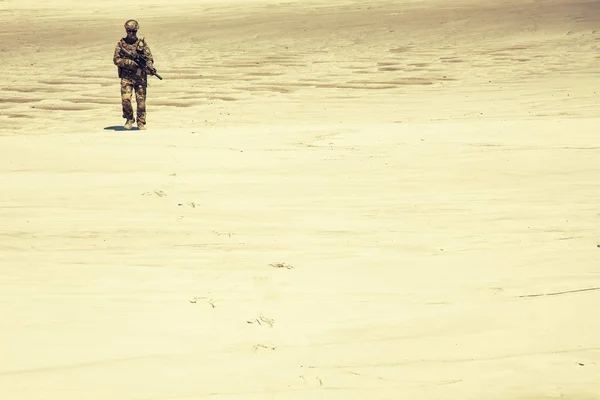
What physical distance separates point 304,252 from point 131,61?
20.2 feet

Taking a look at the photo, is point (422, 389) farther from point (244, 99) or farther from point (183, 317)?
point (244, 99)

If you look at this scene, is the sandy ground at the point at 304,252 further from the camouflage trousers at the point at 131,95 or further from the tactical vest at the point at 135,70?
the tactical vest at the point at 135,70

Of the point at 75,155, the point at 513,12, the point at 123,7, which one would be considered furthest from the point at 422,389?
the point at 123,7

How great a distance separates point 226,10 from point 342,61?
7.44m

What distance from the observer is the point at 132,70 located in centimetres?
1083

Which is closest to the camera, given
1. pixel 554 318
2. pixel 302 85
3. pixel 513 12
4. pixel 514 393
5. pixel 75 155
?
pixel 514 393

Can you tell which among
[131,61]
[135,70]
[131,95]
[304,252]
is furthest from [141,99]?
[304,252]

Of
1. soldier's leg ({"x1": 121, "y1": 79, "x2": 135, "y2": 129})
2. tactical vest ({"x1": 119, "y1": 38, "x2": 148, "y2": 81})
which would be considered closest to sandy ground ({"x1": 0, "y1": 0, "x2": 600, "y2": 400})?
soldier's leg ({"x1": 121, "y1": 79, "x2": 135, "y2": 129})

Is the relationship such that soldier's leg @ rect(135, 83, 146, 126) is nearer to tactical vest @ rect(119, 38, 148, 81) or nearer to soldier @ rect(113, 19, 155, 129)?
soldier @ rect(113, 19, 155, 129)

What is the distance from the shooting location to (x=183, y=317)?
13.7 feet

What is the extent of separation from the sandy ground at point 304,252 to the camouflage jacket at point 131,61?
943 mm

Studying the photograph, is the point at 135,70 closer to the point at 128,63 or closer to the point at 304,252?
the point at 128,63

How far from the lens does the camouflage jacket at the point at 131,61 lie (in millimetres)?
10719

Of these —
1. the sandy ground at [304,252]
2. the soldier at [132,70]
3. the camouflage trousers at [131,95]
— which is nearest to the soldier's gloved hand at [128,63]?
the soldier at [132,70]
